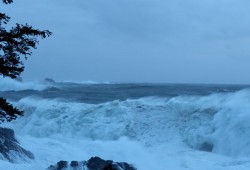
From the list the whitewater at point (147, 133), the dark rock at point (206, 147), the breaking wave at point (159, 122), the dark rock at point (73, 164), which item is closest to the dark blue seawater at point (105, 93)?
the whitewater at point (147, 133)

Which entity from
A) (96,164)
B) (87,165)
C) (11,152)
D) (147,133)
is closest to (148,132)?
(147,133)

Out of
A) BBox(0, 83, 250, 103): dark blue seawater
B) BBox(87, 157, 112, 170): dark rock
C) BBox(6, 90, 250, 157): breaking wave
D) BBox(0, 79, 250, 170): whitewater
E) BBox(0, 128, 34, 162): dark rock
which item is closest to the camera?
BBox(87, 157, 112, 170): dark rock

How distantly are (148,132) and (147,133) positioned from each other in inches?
6.0

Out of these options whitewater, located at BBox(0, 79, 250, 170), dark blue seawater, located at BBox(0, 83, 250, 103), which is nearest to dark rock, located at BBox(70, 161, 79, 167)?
whitewater, located at BBox(0, 79, 250, 170)

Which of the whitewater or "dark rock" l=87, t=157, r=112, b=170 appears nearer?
"dark rock" l=87, t=157, r=112, b=170

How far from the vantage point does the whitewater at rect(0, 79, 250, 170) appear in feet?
46.2

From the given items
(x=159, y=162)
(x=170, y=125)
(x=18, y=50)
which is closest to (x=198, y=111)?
(x=170, y=125)

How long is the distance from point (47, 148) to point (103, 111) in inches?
281

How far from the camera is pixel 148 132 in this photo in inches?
752

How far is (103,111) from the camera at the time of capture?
22.5m

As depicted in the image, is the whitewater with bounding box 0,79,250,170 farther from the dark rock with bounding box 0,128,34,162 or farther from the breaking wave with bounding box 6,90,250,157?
the dark rock with bounding box 0,128,34,162

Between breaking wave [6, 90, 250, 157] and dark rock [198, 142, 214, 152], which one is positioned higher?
breaking wave [6, 90, 250, 157]

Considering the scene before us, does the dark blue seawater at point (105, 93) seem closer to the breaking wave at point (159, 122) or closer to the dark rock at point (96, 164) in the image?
the breaking wave at point (159, 122)

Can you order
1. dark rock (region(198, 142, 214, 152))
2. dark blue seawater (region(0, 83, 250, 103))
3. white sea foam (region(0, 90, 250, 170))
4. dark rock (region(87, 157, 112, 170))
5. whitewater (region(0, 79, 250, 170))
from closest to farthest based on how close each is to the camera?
dark rock (region(87, 157, 112, 170)) < whitewater (region(0, 79, 250, 170)) < white sea foam (region(0, 90, 250, 170)) < dark rock (region(198, 142, 214, 152)) < dark blue seawater (region(0, 83, 250, 103))
